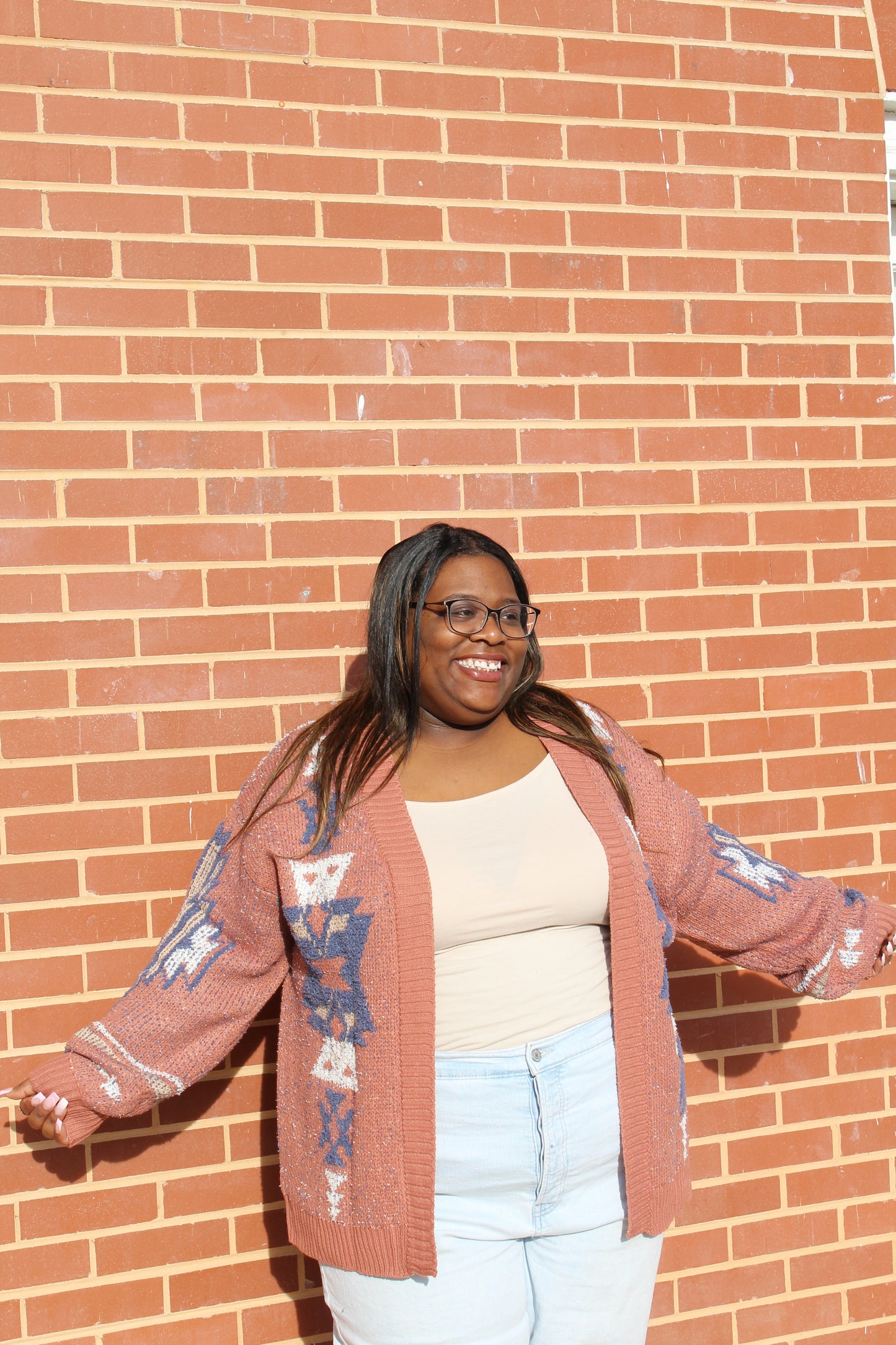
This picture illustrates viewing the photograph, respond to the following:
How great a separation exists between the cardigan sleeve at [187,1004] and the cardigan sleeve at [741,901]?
79 cm

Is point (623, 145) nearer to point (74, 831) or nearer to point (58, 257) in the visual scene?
point (58, 257)

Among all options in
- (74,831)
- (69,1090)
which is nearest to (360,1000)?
(69,1090)

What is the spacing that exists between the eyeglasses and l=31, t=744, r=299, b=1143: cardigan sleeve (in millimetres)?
525

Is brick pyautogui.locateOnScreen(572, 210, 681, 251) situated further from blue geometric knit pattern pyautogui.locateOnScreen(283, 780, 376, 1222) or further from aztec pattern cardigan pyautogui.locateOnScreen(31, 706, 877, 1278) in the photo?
blue geometric knit pattern pyautogui.locateOnScreen(283, 780, 376, 1222)

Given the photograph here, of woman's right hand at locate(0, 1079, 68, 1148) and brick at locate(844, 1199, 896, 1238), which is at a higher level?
woman's right hand at locate(0, 1079, 68, 1148)

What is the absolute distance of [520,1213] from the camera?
1.99 metres

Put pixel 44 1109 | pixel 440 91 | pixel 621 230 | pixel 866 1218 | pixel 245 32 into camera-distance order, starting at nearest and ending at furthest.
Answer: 1. pixel 44 1109
2. pixel 245 32
3. pixel 440 91
4. pixel 621 230
5. pixel 866 1218

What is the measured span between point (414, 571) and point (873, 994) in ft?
5.74

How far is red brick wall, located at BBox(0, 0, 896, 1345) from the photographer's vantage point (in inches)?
96.9

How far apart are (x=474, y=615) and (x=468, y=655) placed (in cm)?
8

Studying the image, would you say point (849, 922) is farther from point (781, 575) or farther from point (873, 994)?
point (781, 575)

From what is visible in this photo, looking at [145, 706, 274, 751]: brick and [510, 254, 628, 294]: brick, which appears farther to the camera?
[510, 254, 628, 294]: brick

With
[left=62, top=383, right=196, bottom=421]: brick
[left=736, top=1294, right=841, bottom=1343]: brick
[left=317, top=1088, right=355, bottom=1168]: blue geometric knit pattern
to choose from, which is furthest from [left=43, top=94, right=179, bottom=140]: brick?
[left=736, top=1294, right=841, bottom=1343]: brick

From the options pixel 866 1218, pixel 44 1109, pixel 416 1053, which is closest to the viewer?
pixel 416 1053
